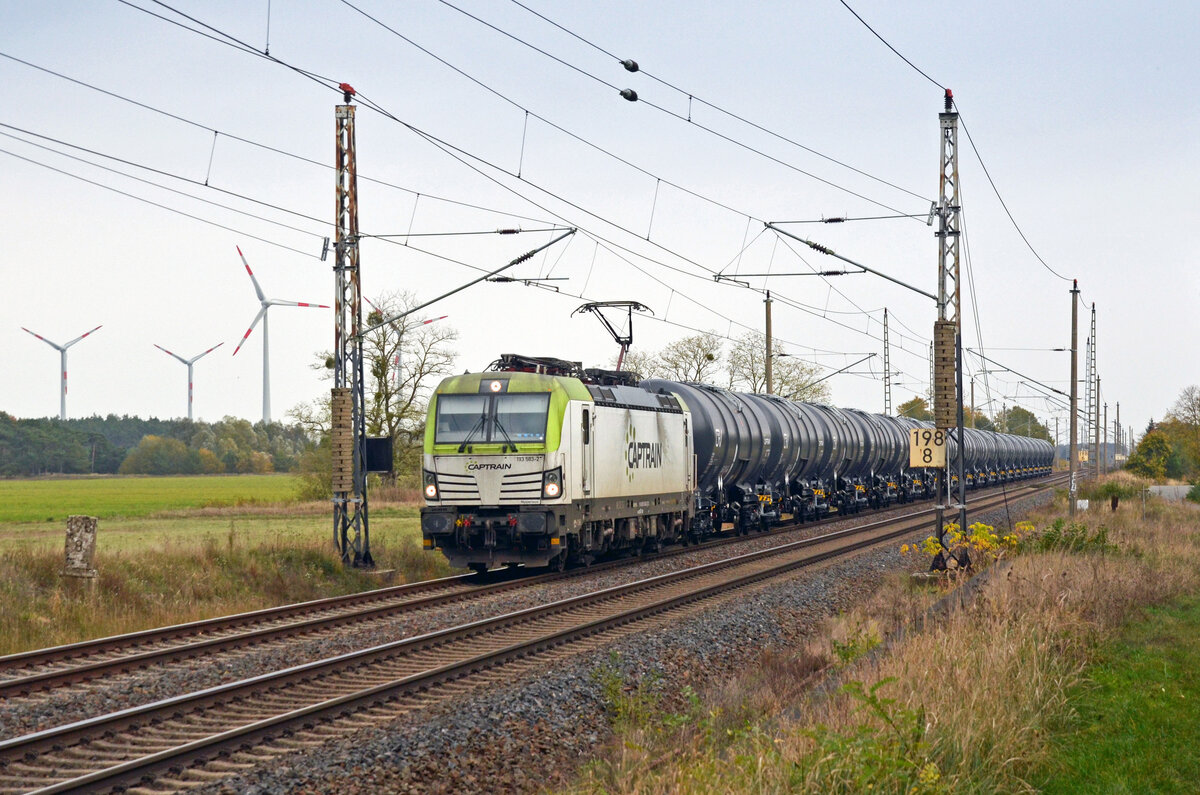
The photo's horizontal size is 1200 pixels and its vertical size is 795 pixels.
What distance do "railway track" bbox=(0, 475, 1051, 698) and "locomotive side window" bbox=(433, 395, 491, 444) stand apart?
2521 mm

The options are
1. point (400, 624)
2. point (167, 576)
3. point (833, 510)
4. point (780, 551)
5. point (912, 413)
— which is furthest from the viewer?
point (912, 413)

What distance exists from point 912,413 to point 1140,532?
290ft

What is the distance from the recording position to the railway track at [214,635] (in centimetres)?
1136

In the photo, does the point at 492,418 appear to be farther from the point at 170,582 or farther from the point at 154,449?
the point at 154,449

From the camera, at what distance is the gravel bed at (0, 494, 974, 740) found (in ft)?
32.3

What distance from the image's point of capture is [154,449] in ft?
377

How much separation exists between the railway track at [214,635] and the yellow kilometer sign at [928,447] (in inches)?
266

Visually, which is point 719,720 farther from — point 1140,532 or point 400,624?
point 1140,532

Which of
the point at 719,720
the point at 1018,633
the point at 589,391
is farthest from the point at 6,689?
the point at 589,391

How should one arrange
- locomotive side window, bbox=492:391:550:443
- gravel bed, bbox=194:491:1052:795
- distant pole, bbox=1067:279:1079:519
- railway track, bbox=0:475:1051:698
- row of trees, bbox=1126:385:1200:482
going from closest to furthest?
1. gravel bed, bbox=194:491:1052:795
2. railway track, bbox=0:475:1051:698
3. locomotive side window, bbox=492:391:550:443
4. distant pole, bbox=1067:279:1079:519
5. row of trees, bbox=1126:385:1200:482

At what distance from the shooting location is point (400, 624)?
14664 millimetres

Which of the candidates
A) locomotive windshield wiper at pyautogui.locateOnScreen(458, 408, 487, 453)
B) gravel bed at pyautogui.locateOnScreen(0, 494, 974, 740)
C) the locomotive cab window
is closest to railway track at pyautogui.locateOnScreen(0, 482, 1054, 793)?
gravel bed at pyautogui.locateOnScreen(0, 494, 974, 740)

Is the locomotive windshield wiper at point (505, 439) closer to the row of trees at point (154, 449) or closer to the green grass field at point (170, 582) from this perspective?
the green grass field at point (170, 582)

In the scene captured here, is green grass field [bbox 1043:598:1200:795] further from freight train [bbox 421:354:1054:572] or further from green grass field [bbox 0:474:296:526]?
green grass field [bbox 0:474:296:526]
